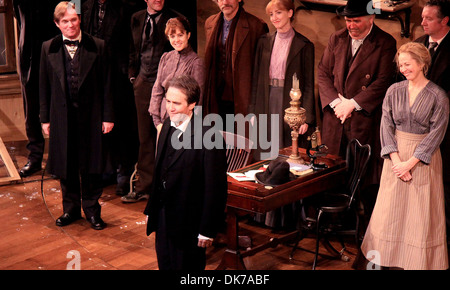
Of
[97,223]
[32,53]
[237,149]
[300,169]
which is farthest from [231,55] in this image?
[32,53]

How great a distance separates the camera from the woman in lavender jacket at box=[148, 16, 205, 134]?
591 centimetres

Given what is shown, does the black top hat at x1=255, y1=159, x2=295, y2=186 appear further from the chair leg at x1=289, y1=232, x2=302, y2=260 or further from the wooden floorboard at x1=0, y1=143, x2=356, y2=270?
the wooden floorboard at x1=0, y1=143, x2=356, y2=270

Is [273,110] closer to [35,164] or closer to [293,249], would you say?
[293,249]

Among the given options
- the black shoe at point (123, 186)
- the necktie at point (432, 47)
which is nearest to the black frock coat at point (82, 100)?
the black shoe at point (123, 186)

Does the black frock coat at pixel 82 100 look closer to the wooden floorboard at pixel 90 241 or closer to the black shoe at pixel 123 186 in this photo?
the wooden floorboard at pixel 90 241

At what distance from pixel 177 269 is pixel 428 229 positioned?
5.73ft

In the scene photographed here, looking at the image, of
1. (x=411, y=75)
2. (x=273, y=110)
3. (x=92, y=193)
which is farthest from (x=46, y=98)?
(x=411, y=75)

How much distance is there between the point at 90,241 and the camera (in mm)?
5758

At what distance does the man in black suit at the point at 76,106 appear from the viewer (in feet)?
18.9

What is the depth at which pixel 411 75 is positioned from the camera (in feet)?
15.7

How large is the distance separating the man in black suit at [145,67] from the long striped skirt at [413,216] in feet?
7.74

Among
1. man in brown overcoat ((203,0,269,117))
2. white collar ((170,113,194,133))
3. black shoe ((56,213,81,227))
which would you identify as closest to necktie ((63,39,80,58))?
man in brown overcoat ((203,0,269,117))

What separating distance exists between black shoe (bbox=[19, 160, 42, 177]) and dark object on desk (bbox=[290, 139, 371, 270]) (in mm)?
3053

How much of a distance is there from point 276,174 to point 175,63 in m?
1.50
